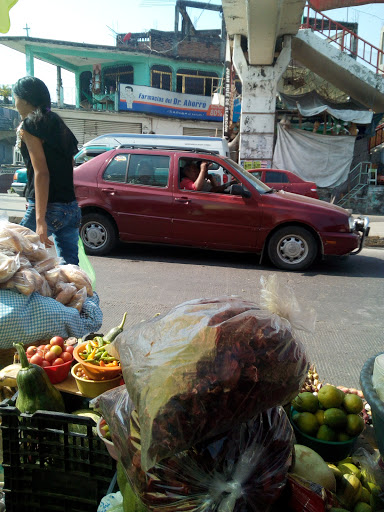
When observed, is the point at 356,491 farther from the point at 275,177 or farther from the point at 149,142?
the point at 149,142

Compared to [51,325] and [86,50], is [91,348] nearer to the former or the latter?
[51,325]

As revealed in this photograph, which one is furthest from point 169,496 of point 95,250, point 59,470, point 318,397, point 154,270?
point 95,250

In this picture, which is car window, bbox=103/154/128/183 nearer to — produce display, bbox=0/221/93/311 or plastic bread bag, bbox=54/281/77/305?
produce display, bbox=0/221/93/311

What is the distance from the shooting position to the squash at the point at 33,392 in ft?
6.26

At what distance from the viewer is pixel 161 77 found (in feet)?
90.1

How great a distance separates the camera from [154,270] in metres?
7.07

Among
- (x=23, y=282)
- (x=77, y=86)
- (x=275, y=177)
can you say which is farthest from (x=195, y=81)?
(x=23, y=282)

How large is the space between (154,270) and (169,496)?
5.84 metres

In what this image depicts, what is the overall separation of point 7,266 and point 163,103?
81.6ft

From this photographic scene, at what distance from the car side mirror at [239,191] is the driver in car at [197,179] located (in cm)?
45

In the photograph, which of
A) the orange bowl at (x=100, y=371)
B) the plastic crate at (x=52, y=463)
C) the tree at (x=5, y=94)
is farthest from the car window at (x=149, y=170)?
the tree at (x=5, y=94)

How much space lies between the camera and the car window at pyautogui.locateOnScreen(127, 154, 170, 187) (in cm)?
756

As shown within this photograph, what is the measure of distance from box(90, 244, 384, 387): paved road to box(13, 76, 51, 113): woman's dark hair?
2284 millimetres

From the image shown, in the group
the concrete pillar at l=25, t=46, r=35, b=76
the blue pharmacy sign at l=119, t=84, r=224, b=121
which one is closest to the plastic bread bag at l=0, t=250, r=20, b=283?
the blue pharmacy sign at l=119, t=84, r=224, b=121
